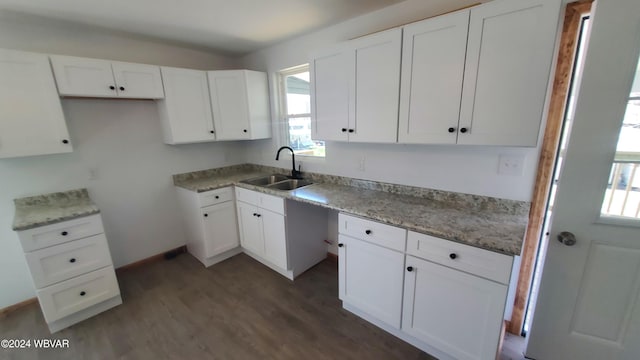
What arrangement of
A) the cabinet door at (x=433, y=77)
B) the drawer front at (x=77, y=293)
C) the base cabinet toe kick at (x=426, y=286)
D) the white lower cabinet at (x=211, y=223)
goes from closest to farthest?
the base cabinet toe kick at (x=426, y=286)
the cabinet door at (x=433, y=77)
the drawer front at (x=77, y=293)
the white lower cabinet at (x=211, y=223)

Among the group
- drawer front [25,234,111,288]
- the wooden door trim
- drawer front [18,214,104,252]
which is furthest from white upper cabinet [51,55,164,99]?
the wooden door trim

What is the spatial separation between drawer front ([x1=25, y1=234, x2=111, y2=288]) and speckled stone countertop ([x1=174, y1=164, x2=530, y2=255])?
3.01ft

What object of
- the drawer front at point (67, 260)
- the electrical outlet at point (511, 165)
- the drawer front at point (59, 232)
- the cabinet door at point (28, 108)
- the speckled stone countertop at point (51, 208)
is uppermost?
the cabinet door at point (28, 108)

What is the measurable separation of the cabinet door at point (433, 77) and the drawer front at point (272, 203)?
126 cm

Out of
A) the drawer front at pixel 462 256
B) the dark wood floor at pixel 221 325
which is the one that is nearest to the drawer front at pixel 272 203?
the dark wood floor at pixel 221 325

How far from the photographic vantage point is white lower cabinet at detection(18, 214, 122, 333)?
72.0 inches

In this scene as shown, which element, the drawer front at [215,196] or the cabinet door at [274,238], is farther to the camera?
the drawer front at [215,196]

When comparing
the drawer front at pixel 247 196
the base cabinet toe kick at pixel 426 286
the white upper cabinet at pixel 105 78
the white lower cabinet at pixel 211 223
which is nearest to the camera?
the base cabinet toe kick at pixel 426 286

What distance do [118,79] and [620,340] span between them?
4.01 m

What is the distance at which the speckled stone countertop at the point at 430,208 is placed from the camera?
1336 mm

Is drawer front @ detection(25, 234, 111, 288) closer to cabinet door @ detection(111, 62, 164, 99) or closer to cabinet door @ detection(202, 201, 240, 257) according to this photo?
cabinet door @ detection(202, 201, 240, 257)

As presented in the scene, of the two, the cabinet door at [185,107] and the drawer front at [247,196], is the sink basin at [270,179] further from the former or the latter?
the cabinet door at [185,107]

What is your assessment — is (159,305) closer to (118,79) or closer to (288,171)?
(288,171)

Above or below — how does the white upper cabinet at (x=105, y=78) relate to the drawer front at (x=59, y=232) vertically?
above
